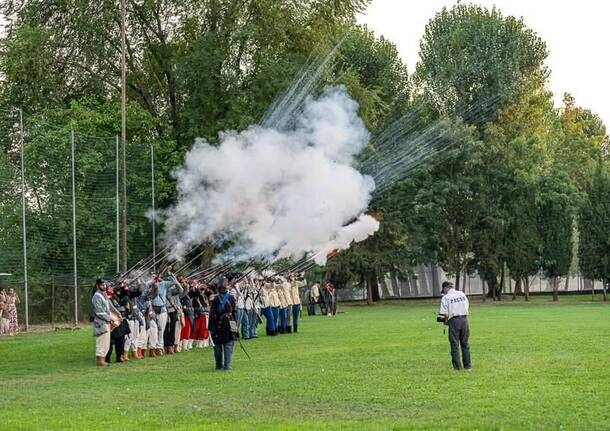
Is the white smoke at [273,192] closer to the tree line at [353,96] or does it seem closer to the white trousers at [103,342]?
the white trousers at [103,342]

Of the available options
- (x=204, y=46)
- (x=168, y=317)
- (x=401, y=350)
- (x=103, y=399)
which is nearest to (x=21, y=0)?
(x=204, y=46)

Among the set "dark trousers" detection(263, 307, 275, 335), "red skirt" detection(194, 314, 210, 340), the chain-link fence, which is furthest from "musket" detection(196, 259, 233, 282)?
the chain-link fence

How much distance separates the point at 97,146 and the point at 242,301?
14757 millimetres

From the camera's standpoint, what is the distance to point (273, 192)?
33094mm

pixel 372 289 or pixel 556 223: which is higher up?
pixel 556 223

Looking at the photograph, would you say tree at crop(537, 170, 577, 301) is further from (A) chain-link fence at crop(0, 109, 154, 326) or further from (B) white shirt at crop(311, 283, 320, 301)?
(A) chain-link fence at crop(0, 109, 154, 326)

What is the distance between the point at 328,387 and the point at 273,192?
14886 mm

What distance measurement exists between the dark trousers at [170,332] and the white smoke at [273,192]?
436cm

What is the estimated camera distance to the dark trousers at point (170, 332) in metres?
28.9

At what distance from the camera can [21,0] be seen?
52.8 metres

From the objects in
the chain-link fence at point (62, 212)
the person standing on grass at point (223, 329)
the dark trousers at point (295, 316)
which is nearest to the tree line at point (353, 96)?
the chain-link fence at point (62, 212)

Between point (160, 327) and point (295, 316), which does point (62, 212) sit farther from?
point (160, 327)

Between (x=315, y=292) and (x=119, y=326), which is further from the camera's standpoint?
(x=315, y=292)

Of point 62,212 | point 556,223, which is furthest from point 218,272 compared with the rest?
point 556,223
